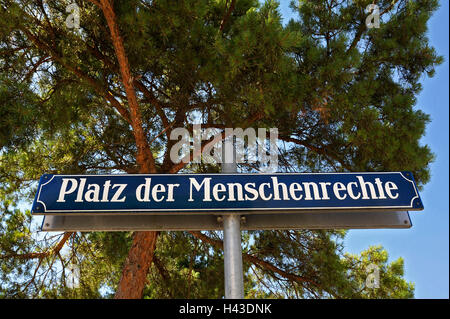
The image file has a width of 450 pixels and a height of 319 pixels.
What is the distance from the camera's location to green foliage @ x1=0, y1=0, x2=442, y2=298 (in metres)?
3.74

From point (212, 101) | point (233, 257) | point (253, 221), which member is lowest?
point (233, 257)

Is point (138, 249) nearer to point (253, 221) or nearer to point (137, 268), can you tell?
point (137, 268)

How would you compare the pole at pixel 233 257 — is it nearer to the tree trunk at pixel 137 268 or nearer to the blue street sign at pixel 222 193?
the blue street sign at pixel 222 193

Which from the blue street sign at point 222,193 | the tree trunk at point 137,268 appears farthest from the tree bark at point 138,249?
the blue street sign at point 222,193

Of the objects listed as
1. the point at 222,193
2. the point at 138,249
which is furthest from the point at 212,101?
the point at 222,193

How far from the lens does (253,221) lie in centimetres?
192

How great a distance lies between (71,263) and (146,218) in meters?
4.88

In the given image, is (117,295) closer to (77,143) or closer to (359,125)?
(77,143)

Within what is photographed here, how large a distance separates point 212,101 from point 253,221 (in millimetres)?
2861

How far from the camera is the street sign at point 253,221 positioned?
1.86 metres

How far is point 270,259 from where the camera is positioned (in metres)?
5.66

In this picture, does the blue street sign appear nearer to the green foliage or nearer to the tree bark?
the green foliage
